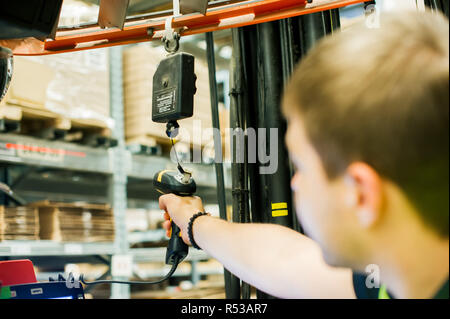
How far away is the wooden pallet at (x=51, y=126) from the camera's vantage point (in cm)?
256

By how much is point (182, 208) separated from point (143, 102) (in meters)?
2.16

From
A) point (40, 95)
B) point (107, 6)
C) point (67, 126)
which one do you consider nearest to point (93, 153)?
point (67, 126)

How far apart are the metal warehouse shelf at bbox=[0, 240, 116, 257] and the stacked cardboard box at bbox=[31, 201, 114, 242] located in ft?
0.17

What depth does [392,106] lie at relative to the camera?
522 mm

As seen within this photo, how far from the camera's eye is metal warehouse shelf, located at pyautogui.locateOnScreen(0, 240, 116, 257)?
2.43 m

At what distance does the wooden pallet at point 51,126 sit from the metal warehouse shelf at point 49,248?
63 cm

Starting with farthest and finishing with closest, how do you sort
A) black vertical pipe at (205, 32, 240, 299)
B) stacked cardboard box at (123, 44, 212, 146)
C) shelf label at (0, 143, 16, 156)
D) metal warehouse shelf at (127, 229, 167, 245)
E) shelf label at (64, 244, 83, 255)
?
metal warehouse shelf at (127, 229, 167, 245), stacked cardboard box at (123, 44, 212, 146), shelf label at (64, 244, 83, 255), shelf label at (0, 143, 16, 156), black vertical pipe at (205, 32, 240, 299)

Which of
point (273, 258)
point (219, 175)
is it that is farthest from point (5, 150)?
point (273, 258)

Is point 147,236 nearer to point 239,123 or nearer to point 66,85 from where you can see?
point 66,85

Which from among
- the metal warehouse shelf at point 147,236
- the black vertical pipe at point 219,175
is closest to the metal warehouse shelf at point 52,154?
the metal warehouse shelf at point 147,236

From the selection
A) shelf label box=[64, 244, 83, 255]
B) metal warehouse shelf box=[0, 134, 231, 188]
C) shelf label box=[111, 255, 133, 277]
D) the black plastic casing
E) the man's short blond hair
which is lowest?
shelf label box=[111, 255, 133, 277]

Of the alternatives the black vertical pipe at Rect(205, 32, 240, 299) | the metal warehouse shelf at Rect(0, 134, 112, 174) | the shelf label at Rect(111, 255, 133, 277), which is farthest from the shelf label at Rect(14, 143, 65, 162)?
the black vertical pipe at Rect(205, 32, 240, 299)

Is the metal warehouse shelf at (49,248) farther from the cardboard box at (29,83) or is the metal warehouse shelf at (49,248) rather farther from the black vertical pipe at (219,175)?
the black vertical pipe at (219,175)

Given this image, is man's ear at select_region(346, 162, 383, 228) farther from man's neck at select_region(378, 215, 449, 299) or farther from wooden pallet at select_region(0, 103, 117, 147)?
wooden pallet at select_region(0, 103, 117, 147)
